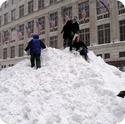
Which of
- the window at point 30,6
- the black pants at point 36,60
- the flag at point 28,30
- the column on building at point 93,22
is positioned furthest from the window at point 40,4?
the black pants at point 36,60

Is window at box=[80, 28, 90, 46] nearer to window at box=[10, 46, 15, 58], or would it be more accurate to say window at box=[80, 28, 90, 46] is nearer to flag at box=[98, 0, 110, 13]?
flag at box=[98, 0, 110, 13]

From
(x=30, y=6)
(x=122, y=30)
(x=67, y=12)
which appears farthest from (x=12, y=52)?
(x=122, y=30)

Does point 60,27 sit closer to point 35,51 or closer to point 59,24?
point 59,24

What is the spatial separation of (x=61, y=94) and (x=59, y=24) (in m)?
28.4

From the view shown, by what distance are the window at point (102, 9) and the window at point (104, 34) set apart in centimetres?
99

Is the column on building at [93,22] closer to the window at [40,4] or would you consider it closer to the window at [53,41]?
the window at [53,41]

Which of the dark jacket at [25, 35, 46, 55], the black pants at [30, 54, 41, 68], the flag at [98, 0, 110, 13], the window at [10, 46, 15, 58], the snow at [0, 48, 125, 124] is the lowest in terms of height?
the snow at [0, 48, 125, 124]

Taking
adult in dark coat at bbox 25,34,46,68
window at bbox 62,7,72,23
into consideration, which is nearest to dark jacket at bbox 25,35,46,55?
adult in dark coat at bbox 25,34,46,68

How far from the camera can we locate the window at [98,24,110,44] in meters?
30.6

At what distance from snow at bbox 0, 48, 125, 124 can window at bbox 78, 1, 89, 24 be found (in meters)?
22.9

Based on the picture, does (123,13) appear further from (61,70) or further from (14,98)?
(14,98)

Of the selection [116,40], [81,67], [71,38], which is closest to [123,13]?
[116,40]

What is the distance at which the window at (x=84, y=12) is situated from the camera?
109 feet

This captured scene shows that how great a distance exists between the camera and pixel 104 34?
31.1 m
